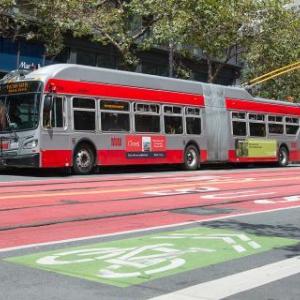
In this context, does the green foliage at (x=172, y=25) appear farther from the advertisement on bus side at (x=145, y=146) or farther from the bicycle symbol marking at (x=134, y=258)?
the bicycle symbol marking at (x=134, y=258)

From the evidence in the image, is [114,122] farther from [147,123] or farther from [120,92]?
[147,123]

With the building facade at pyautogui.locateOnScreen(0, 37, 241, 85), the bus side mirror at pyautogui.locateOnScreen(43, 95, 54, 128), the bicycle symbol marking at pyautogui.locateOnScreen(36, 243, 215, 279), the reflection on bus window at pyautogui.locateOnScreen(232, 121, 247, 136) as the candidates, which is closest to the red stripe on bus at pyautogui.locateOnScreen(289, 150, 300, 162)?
the reflection on bus window at pyautogui.locateOnScreen(232, 121, 247, 136)

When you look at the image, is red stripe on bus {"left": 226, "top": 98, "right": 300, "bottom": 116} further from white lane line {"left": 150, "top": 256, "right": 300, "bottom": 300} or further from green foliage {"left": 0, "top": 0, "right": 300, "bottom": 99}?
white lane line {"left": 150, "top": 256, "right": 300, "bottom": 300}

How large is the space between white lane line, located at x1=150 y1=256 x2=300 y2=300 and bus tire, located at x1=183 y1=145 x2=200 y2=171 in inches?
704

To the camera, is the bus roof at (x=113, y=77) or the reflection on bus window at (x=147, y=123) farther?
the reflection on bus window at (x=147, y=123)

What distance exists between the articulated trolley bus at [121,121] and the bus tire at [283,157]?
1817mm

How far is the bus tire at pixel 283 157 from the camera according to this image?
1241 inches

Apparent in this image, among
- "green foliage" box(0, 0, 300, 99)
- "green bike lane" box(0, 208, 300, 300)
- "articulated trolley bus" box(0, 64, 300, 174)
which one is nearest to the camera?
"green bike lane" box(0, 208, 300, 300)

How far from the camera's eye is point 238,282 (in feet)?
19.8

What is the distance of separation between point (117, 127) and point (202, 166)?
26.9ft

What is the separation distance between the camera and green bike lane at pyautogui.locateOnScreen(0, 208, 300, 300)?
5629 mm

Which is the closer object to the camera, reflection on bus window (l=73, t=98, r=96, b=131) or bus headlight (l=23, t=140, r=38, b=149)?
bus headlight (l=23, t=140, r=38, b=149)

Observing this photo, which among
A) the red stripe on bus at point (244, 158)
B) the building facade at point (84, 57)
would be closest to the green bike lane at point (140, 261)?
the building facade at point (84, 57)

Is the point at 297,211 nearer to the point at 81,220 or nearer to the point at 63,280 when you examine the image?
the point at 81,220
